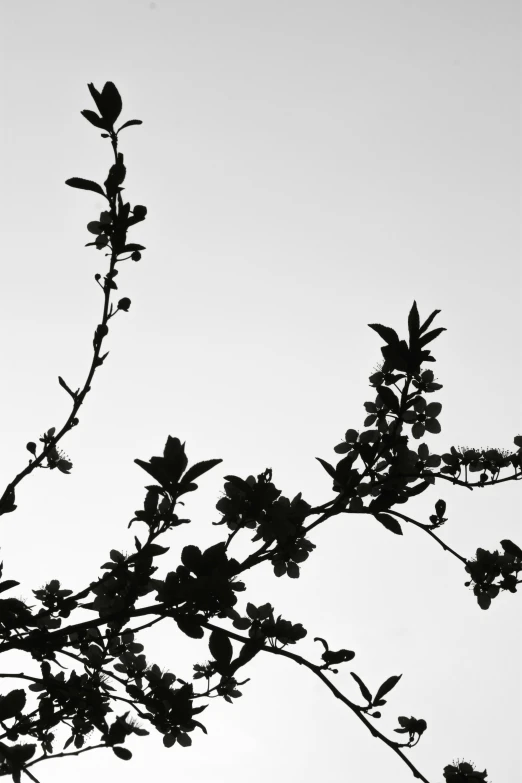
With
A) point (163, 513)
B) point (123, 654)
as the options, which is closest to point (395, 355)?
point (163, 513)

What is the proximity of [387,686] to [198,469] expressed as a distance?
3.72 ft

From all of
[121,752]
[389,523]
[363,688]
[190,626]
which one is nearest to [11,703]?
[121,752]

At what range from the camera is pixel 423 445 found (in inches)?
113

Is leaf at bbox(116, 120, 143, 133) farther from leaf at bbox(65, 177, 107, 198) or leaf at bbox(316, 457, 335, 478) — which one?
leaf at bbox(316, 457, 335, 478)

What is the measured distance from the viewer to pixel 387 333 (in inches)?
103

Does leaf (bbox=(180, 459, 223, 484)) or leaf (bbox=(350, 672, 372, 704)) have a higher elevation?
leaf (bbox=(180, 459, 223, 484))

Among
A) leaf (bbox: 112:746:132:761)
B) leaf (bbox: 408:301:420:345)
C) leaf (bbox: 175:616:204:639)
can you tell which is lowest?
leaf (bbox: 112:746:132:761)

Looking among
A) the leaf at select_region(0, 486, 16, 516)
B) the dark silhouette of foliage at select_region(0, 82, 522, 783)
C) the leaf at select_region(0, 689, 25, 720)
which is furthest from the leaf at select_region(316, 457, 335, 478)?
the leaf at select_region(0, 689, 25, 720)

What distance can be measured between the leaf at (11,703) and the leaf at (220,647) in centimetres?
79

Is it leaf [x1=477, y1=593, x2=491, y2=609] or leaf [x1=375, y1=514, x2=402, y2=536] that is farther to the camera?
leaf [x1=477, y1=593, x2=491, y2=609]

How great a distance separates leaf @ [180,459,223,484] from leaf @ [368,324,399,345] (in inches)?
32.5

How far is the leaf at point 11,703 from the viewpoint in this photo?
98.0 inches

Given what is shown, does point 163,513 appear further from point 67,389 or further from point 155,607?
point 67,389

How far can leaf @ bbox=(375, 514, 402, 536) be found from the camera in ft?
8.80
